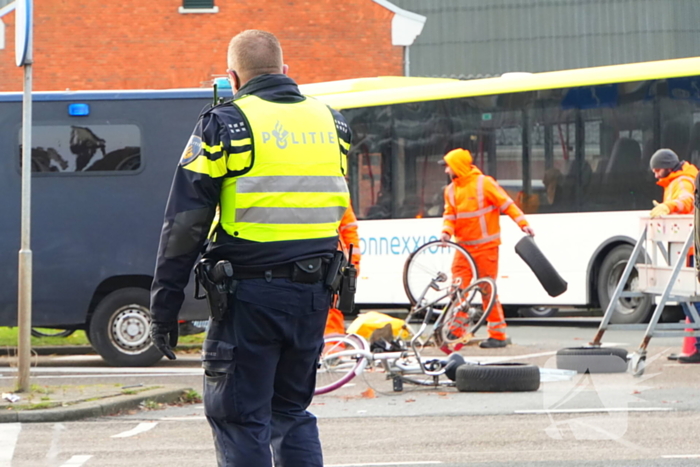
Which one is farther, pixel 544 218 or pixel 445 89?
pixel 445 89

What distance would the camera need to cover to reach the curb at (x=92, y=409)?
307 inches

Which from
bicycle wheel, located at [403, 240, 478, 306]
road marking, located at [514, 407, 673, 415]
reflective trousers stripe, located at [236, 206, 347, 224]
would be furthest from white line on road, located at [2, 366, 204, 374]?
reflective trousers stripe, located at [236, 206, 347, 224]

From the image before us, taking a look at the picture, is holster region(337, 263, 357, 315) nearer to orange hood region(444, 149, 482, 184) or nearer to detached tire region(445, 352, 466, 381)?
detached tire region(445, 352, 466, 381)

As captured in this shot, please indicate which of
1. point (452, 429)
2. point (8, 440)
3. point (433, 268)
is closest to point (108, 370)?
point (433, 268)

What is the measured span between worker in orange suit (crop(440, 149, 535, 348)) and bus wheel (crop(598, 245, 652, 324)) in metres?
Answer: 2.93

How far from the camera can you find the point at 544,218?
15.4m

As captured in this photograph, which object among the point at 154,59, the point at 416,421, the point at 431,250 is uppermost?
the point at 154,59

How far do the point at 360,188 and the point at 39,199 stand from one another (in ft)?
21.1

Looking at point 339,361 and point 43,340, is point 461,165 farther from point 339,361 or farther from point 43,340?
point 43,340

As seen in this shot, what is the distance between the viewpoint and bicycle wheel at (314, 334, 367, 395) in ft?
28.8

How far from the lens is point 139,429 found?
24.5 feet

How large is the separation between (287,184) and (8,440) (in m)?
3.64

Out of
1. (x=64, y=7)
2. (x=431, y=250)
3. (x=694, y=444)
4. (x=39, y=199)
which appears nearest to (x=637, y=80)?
(x=431, y=250)

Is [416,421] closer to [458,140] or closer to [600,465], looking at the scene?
[600,465]
